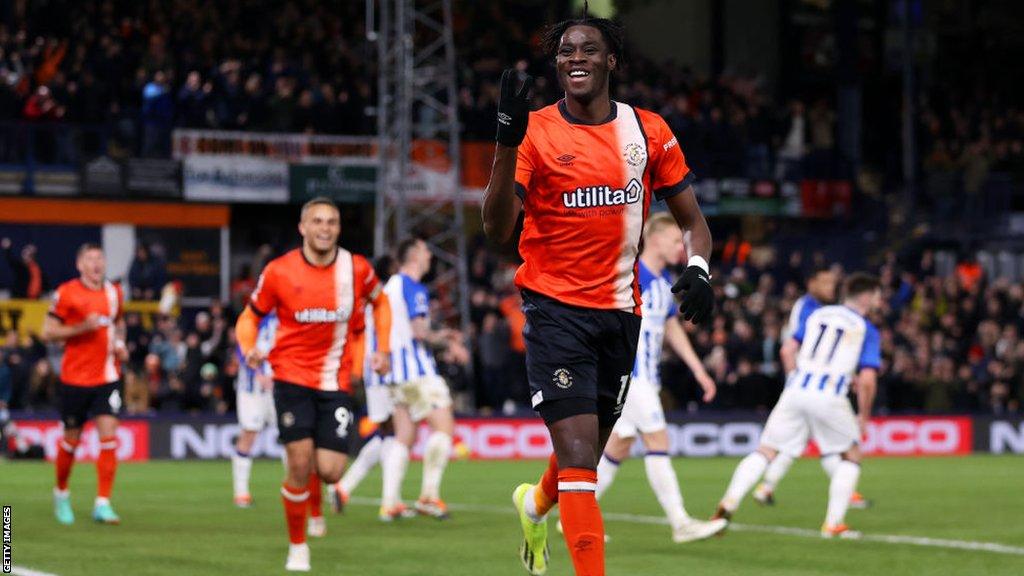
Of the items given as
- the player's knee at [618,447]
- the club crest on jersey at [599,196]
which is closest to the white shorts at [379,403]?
the player's knee at [618,447]

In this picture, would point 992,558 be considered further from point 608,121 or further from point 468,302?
point 468,302

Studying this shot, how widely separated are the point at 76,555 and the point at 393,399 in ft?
13.2

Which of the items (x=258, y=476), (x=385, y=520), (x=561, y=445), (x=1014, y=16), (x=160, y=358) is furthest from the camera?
(x=1014, y=16)

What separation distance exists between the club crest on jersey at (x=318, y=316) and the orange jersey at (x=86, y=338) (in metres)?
3.48

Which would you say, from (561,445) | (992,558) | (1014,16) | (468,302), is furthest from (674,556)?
(1014,16)

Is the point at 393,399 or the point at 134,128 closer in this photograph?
the point at 393,399

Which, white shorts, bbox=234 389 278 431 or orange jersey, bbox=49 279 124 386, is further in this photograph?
white shorts, bbox=234 389 278 431

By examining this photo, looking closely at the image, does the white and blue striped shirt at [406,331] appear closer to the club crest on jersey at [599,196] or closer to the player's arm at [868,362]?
the player's arm at [868,362]

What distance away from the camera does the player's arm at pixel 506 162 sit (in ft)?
23.1

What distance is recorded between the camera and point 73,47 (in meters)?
30.9

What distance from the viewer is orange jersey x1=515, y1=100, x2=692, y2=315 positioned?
25.8 feet

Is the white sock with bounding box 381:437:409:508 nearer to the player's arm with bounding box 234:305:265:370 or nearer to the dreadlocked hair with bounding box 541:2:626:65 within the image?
the player's arm with bounding box 234:305:265:370

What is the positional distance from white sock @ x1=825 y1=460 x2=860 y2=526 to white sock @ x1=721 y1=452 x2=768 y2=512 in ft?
1.79

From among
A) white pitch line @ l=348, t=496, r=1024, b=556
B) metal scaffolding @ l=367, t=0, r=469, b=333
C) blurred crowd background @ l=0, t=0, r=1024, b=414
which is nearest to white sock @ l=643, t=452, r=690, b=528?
white pitch line @ l=348, t=496, r=1024, b=556
